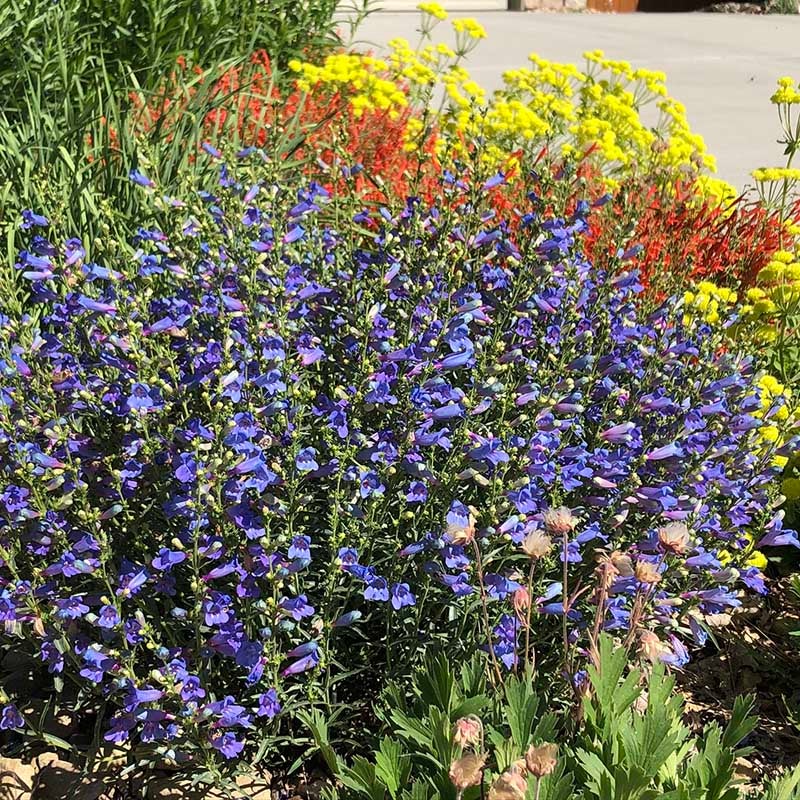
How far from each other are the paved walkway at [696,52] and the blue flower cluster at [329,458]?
5899 mm

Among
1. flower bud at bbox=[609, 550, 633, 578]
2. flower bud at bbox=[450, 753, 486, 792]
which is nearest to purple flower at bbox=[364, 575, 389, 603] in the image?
flower bud at bbox=[609, 550, 633, 578]

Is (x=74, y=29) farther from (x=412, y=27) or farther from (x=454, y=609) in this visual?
(x=412, y=27)

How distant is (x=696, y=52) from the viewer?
15.2 metres

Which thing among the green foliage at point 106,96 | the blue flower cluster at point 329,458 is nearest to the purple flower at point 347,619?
the blue flower cluster at point 329,458

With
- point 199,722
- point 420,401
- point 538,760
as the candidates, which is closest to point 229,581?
point 199,722

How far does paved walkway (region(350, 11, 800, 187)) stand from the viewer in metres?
9.73

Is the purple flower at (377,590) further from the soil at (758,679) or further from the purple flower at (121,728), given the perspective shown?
the soil at (758,679)

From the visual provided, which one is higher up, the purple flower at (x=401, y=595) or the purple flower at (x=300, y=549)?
the purple flower at (x=300, y=549)

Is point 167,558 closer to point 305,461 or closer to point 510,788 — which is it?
point 305,461

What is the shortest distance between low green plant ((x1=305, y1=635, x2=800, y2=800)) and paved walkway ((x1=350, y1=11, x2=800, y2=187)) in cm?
672

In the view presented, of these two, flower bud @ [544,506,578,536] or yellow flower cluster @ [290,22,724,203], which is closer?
flower bud @ [544,506,578,536]

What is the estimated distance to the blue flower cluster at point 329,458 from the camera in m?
1.99

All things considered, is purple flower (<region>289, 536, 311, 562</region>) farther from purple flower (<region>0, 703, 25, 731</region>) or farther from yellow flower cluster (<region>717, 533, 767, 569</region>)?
yellow flower cluster (<region>717, 533, 767, 569</region>)

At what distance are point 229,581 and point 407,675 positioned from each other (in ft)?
1.58
